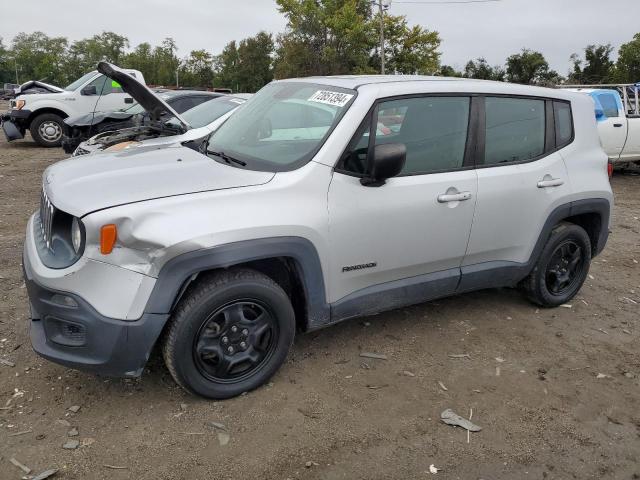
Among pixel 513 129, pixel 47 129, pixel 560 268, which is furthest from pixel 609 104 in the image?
pixel 47 129

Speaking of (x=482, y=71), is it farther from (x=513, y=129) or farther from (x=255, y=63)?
(x=513, y=129)

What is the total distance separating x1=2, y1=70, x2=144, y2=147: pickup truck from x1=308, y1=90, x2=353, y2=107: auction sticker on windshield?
1006 centimetres

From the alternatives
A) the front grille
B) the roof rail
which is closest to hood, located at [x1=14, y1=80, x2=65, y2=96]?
the front grille

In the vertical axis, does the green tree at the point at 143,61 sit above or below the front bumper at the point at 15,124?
above

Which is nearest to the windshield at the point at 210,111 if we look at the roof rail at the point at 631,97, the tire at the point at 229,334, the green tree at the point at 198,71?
the tire at the point at 229,334

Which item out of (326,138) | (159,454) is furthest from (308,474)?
(326,138)

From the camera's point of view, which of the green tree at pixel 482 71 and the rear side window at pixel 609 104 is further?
the green tree at pixel 482 71

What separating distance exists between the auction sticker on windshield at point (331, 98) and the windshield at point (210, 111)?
4121 mm

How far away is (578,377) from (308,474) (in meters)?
1.96

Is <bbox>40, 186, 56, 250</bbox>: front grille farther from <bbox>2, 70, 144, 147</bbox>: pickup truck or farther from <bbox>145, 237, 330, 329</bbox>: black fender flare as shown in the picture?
<bbox>2, 70, 144, 147</bbox>: pickup truck

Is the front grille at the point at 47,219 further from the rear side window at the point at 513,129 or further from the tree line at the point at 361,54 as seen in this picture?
the tree line at the point at 361,54

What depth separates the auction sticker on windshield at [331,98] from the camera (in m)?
3.44

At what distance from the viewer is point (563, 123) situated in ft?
14.1

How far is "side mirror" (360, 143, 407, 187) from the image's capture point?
3156mm
